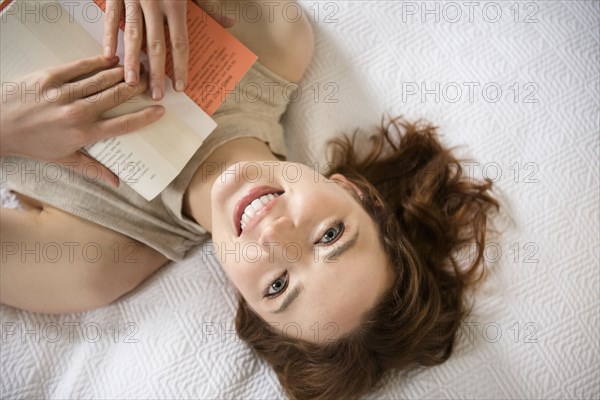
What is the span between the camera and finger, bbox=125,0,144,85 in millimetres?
848

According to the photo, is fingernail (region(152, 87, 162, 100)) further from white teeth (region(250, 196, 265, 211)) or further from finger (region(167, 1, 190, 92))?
white teeth (region(250, 196, 265, 211))

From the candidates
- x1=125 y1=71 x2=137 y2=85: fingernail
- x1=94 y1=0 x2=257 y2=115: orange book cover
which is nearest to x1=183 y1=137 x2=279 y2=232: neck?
x1=94 y1=0 x2=257 y2=115: orange book cover

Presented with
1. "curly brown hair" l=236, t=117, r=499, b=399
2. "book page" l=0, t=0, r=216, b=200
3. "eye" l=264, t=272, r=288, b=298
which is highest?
"book page" l=0, t=0, r=216, b=200

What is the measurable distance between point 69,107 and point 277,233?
43 cm

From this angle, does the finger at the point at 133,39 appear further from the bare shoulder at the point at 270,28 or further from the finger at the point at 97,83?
the bare shoulder at the point at 270,28

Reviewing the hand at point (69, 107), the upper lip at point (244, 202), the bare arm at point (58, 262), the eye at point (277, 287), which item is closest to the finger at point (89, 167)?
the hand at point (69, 107)

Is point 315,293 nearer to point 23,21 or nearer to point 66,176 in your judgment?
point 66,176

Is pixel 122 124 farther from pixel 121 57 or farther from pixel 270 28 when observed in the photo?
pixel 270 28

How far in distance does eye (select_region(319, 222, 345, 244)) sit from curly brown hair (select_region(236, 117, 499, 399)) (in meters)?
0.10

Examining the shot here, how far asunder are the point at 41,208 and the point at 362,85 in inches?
30.6

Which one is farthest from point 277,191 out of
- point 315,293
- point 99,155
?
point 99,155

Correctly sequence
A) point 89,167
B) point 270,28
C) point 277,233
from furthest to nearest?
point 270,28, point 89,167, point 277,233

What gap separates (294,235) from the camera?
2.71ft

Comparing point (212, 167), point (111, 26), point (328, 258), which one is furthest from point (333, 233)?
point (111, 26)
